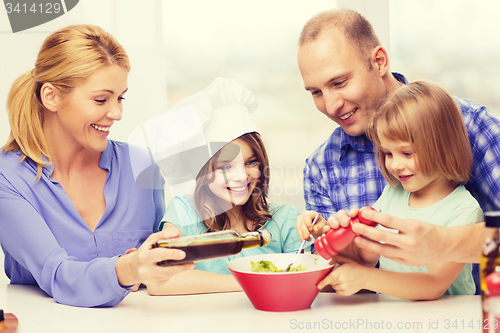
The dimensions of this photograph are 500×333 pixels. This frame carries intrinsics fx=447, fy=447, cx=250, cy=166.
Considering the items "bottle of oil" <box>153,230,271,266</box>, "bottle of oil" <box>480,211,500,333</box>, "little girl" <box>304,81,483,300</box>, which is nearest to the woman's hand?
"bottle of oil" <box>153,230,271,266</box>

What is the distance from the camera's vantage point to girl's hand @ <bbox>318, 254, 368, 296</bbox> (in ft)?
2.81

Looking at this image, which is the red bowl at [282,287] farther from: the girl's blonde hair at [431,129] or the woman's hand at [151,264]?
the girl's blonde hair at [431,129]

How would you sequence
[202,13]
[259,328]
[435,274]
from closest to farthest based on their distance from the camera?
[259,328] < [435,274] < [202,13]

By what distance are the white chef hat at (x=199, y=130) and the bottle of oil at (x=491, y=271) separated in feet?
2.78

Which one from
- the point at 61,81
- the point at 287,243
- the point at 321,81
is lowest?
the point at 287,243

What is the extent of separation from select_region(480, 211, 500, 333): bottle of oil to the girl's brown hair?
2.74ft

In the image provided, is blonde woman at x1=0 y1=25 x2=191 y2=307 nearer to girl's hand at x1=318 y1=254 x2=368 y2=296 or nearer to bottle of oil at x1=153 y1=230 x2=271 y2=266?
bottle of oil at x1=153 y1=230 x2=271 y2=266

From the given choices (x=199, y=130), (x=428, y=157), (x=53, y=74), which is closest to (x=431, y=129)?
(x=428, y=157)

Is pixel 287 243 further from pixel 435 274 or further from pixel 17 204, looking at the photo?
pixel 17 204

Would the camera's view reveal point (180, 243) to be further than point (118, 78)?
No

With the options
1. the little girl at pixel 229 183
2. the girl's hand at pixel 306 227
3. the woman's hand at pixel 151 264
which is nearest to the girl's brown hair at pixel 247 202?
the little girl at pixel 229 183

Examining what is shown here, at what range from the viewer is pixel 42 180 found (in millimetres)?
1145

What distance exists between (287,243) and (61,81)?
77 cm

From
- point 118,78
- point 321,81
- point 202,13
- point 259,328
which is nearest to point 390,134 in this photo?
point 321,81
